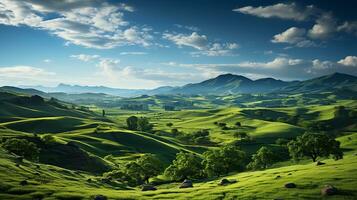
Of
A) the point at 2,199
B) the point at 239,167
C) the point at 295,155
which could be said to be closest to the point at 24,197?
the point at 2,199

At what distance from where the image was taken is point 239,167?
14375cm

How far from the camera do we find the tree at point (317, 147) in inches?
5079

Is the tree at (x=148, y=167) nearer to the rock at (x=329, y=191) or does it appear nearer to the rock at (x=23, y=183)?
the rock at (x=23, y=183)

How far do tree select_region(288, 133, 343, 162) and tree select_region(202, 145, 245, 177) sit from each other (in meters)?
23.3

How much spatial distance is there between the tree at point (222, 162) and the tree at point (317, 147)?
23.3 meters

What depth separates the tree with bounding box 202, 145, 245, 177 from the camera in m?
132

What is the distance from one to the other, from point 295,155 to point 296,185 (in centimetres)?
8036

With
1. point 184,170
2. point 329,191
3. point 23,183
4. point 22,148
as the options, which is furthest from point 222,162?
point 23,183

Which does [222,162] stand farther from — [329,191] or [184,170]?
[329,191]

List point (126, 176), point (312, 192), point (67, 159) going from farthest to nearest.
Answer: point (67, 159) → point (126, 176) → point (312, 192)

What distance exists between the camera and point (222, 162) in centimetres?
13325

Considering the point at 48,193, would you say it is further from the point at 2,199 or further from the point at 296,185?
the point at 296,185

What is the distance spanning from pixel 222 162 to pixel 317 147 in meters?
36.7

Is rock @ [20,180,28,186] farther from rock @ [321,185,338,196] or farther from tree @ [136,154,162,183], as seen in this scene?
tree @ [136,154,162,183]
